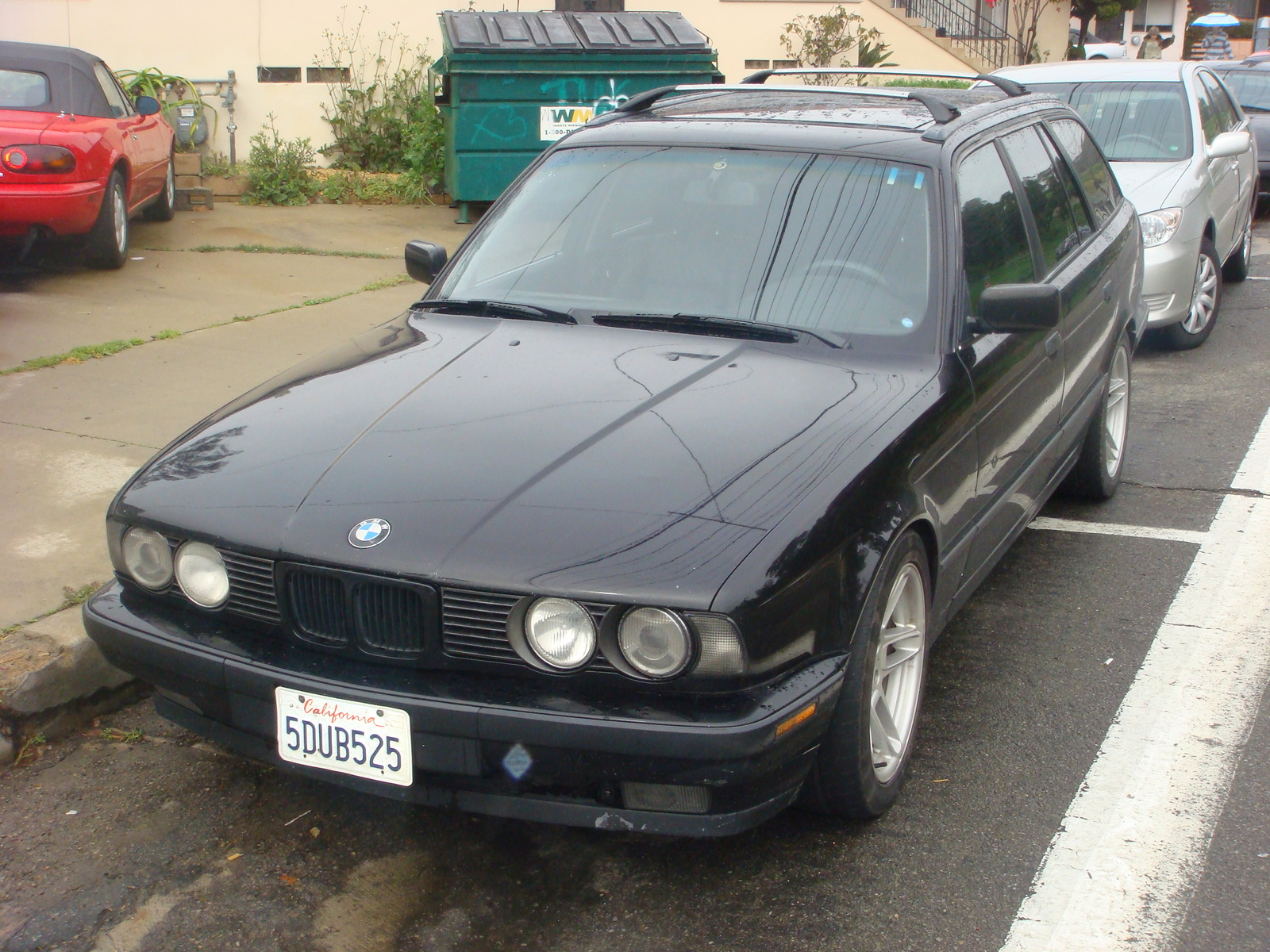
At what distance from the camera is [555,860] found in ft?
10.1

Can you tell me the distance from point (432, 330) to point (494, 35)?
8.15 metres

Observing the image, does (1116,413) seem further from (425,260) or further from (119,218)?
(119,218)

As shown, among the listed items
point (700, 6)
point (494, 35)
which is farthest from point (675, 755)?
point (700, 6)

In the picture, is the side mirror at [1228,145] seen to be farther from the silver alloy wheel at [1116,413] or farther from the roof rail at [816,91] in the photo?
the roof rail at [816,91]

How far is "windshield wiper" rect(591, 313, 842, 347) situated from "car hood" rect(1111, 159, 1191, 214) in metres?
4.79

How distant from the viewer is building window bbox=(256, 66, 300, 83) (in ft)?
44.5

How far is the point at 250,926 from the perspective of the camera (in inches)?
111

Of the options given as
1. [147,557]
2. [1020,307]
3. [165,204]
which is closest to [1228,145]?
[1020,307]

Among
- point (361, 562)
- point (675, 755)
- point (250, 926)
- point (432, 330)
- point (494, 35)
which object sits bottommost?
point (250, 926)

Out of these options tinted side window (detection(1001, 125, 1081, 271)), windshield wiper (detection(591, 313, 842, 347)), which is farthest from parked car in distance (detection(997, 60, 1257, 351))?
windshield wiper (detection(591, 313, 842, 347))

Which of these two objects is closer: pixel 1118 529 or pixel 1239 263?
pixel 1118 529

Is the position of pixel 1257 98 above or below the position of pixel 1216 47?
below

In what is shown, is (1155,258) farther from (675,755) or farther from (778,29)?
(778,29)

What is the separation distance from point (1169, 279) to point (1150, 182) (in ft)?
2.15
